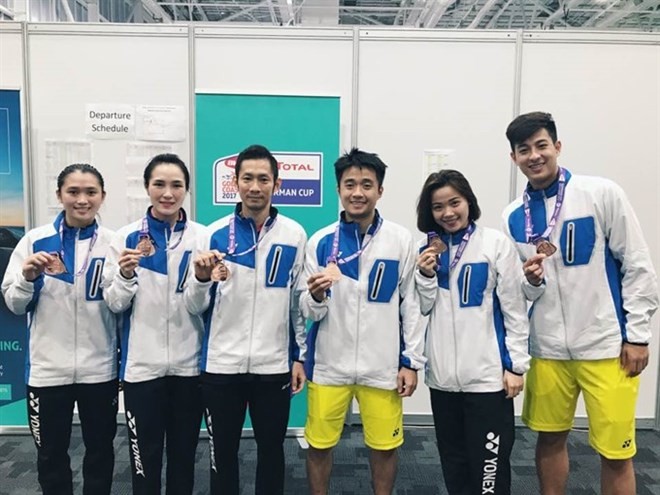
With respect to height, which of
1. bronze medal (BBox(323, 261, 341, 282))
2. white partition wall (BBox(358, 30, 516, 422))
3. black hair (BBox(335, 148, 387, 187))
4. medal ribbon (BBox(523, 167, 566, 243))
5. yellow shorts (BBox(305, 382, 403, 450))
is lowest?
yellow shorts (BBox(305, 382, 403, 450))

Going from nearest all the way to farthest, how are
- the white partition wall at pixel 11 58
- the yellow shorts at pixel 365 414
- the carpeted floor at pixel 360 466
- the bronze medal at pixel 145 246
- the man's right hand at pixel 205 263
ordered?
1. the man's right hand at pixel 205 263
2. the bronze medal at pixel 145 246
3. the yellow shorts at pixel 365 414
4. the carpeted floor at pixel 360 466
5. the white partition wall at pixel 11 58

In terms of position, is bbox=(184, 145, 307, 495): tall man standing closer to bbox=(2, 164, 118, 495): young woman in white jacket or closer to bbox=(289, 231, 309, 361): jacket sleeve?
bbox=(289, 231, 309, 361): jacket sleeve

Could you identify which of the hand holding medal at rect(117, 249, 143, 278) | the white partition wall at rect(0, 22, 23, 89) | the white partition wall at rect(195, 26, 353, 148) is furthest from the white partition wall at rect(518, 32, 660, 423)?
the white partition wall at rect(0, 22, 23, 89)

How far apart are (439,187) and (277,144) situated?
61.5 inches

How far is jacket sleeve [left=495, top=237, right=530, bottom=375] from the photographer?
2041 mm

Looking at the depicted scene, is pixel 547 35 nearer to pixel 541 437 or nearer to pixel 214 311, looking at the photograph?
pixel 541 437

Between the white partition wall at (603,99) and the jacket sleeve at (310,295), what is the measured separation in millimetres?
1977

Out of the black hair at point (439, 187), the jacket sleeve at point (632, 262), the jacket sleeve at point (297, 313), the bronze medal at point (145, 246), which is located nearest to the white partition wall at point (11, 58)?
the bronze medal at point (145, 246)

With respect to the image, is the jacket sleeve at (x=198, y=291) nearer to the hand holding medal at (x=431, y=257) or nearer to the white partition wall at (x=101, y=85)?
the hand holding medal at (x=431, y=257)

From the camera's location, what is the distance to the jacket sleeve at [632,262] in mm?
2041

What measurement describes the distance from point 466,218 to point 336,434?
110 centimetres

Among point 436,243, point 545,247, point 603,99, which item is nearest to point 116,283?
point 436,243

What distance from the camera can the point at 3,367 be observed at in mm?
3457

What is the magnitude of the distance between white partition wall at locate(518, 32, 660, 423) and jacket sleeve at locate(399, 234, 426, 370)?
174cm
